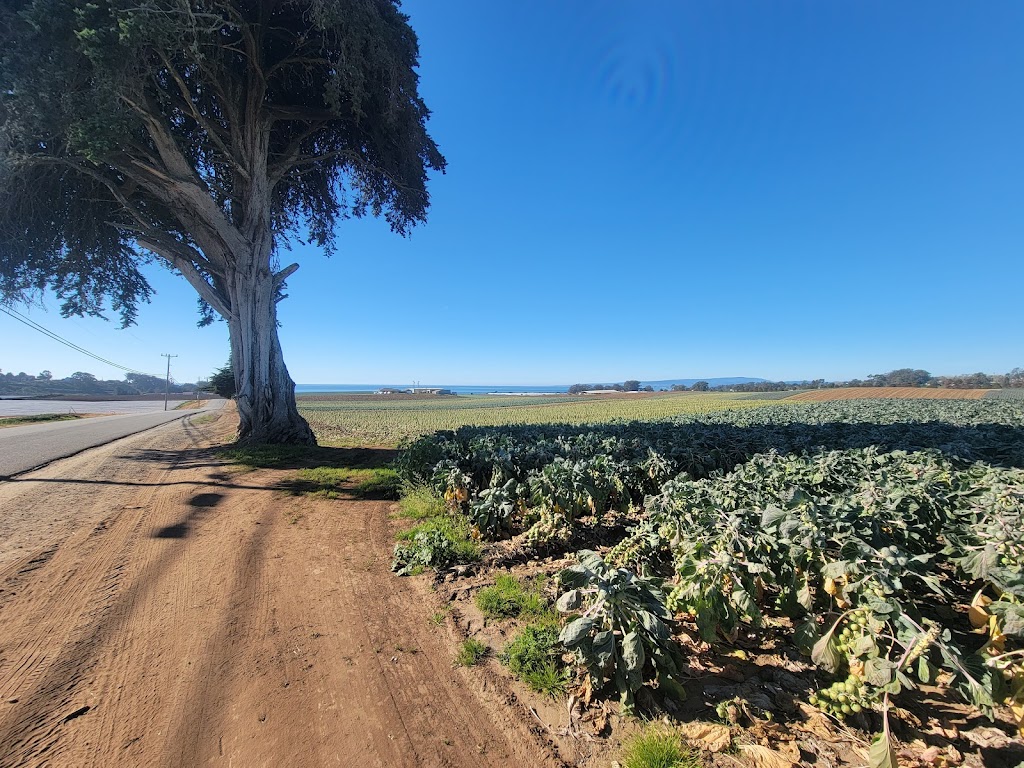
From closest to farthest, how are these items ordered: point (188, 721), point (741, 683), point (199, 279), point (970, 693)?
point (970, 693), point (188, 721), point (741, 683), point (199, 279)

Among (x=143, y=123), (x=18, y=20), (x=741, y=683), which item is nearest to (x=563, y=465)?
(x=741, y=683)

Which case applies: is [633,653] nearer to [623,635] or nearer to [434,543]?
[623,635]

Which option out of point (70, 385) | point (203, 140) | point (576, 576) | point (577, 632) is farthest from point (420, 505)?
point (70, 385)

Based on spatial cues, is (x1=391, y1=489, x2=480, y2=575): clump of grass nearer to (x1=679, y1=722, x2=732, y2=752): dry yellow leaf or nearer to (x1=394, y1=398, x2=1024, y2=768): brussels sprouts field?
(x1=394, y1=398, x2=1024, y2=768): brussels sprouts field

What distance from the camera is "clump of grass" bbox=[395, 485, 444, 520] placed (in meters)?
5.43

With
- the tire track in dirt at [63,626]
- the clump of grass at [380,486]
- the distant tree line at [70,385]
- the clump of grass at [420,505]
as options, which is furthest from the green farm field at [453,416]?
the distant tree line at [70,385]

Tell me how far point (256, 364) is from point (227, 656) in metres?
11.0

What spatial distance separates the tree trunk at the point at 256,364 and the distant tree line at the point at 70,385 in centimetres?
8157

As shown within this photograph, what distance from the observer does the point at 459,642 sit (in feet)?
9.15

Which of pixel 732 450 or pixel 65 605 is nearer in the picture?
pixel 65 605

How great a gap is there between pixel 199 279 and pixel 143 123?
13.3ft

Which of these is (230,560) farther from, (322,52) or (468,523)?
(322,52)

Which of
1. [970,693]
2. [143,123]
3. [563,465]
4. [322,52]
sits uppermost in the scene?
[322,52]

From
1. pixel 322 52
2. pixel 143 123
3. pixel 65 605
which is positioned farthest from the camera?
pixel 322 52
